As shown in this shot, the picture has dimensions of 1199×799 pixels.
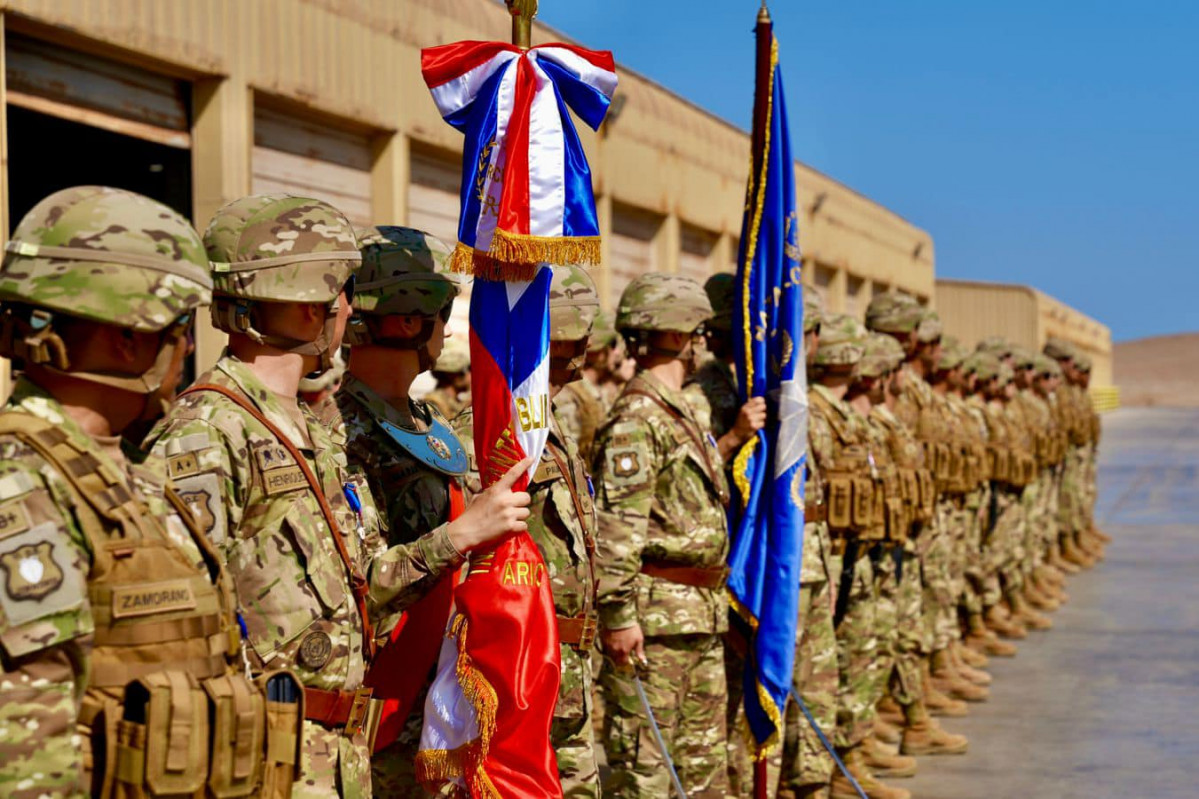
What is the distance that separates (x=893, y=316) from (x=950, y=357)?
7.90 ft

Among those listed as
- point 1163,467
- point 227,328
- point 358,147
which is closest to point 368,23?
point 358,147

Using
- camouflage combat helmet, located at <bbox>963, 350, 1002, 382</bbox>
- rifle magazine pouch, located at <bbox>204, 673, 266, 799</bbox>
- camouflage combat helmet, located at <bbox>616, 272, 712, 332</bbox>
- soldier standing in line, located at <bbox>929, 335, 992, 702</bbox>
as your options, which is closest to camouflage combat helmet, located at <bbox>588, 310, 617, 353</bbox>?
soldier standing in line, located at <bbox>929, 335, 992, 702</bbox>

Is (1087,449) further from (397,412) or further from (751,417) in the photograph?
(397,412)

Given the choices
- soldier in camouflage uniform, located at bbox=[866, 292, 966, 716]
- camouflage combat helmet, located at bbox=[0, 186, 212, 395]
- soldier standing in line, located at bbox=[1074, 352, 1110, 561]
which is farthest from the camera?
soldier standing in line, located at bbox=[1074, 352, 1110, 561]

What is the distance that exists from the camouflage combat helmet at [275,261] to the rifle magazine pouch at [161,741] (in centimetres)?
Result: 114

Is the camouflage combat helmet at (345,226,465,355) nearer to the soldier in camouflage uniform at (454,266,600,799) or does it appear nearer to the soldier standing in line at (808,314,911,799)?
the soldier in camouflage uniform at (454,266,600,799)

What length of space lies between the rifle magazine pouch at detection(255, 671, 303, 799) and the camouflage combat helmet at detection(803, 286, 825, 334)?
4.80 meters

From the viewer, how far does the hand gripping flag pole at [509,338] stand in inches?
156

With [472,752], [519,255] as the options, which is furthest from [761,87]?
[472,752]

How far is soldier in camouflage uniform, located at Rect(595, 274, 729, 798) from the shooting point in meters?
5.52

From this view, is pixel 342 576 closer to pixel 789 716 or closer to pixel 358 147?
pixel 789 716

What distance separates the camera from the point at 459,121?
13.7 ft

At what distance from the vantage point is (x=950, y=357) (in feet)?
40.1

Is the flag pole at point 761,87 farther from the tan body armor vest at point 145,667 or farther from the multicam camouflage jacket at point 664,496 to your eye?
the tan body armor vest at point 145,667
